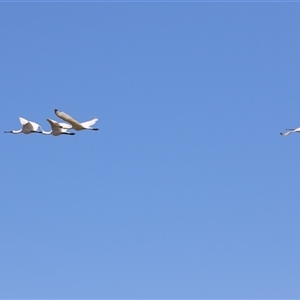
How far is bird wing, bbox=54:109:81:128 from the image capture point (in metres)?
73.0

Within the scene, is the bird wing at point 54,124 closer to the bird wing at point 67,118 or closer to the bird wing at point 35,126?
the bird wing at point 35,126

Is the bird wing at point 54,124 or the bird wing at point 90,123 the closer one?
the bird wing at point 90,123

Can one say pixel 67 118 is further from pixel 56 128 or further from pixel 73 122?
pixel 56 128

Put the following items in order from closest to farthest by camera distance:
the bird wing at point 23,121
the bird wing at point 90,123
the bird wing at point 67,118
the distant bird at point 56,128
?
A: the bird wing at point 67,118 → the bird wing at point 90,123 → the distant bird at point 56,128 → the bird wing at point 23,121

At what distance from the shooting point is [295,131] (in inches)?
3531

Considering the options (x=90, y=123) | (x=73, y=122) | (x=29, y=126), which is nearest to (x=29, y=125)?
(x=29, y=126)

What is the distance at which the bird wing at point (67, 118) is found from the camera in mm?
73019

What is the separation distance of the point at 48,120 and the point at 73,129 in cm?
257

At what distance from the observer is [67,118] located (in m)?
74.4

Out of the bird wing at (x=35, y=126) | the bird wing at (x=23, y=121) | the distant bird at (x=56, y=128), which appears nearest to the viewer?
the distant bird at (x=56, y=128)

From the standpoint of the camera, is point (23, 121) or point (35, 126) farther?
point (23, 121)

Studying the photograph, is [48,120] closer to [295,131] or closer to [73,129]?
[73,129]

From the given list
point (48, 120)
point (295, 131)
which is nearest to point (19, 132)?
point (48, 120)

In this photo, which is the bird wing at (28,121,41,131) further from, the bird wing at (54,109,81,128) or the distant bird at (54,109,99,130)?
the bird wing at (54,109,81,128)
